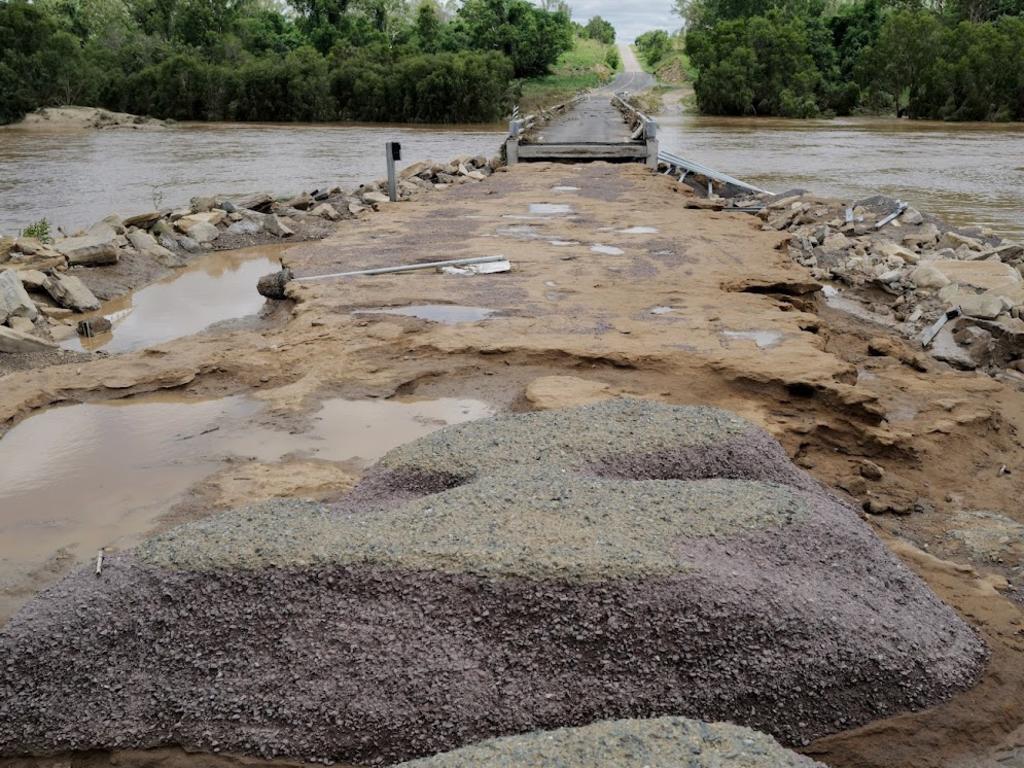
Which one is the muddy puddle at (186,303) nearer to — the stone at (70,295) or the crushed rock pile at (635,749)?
the stone at (70,295)

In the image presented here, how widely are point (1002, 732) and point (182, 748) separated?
2468 millimetres

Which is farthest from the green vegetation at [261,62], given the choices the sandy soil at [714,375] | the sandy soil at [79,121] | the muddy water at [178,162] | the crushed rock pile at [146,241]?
the sandy soil at [714,375]

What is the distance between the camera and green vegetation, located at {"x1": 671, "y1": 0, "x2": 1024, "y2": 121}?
140 ft

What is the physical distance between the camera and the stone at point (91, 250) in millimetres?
10602

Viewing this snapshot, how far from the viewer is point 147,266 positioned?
36.6 ft

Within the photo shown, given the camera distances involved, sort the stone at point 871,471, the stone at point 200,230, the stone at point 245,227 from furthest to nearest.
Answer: the stone at point 245,227
the stone at point 200,230
the stone at point 871,471

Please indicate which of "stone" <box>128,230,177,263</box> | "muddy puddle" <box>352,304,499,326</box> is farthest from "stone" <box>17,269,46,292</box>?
"muddy puddle" <box>352,304,499,326</box>

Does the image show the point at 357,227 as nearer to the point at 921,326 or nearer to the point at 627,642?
the point at 921,326

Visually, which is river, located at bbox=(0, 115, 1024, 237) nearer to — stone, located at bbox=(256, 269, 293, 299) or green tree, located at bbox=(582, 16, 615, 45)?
stone, located at bbox=(256, 269, 293, 299)

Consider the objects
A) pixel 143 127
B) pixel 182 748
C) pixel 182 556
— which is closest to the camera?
pixel 182 748

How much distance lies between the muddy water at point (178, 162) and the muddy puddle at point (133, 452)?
1091 cm

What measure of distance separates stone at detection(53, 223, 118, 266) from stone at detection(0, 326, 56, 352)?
3.47 metres

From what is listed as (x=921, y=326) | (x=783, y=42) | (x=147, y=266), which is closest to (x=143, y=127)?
(x=783, y=42)

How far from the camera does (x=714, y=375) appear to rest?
18.5 ft
